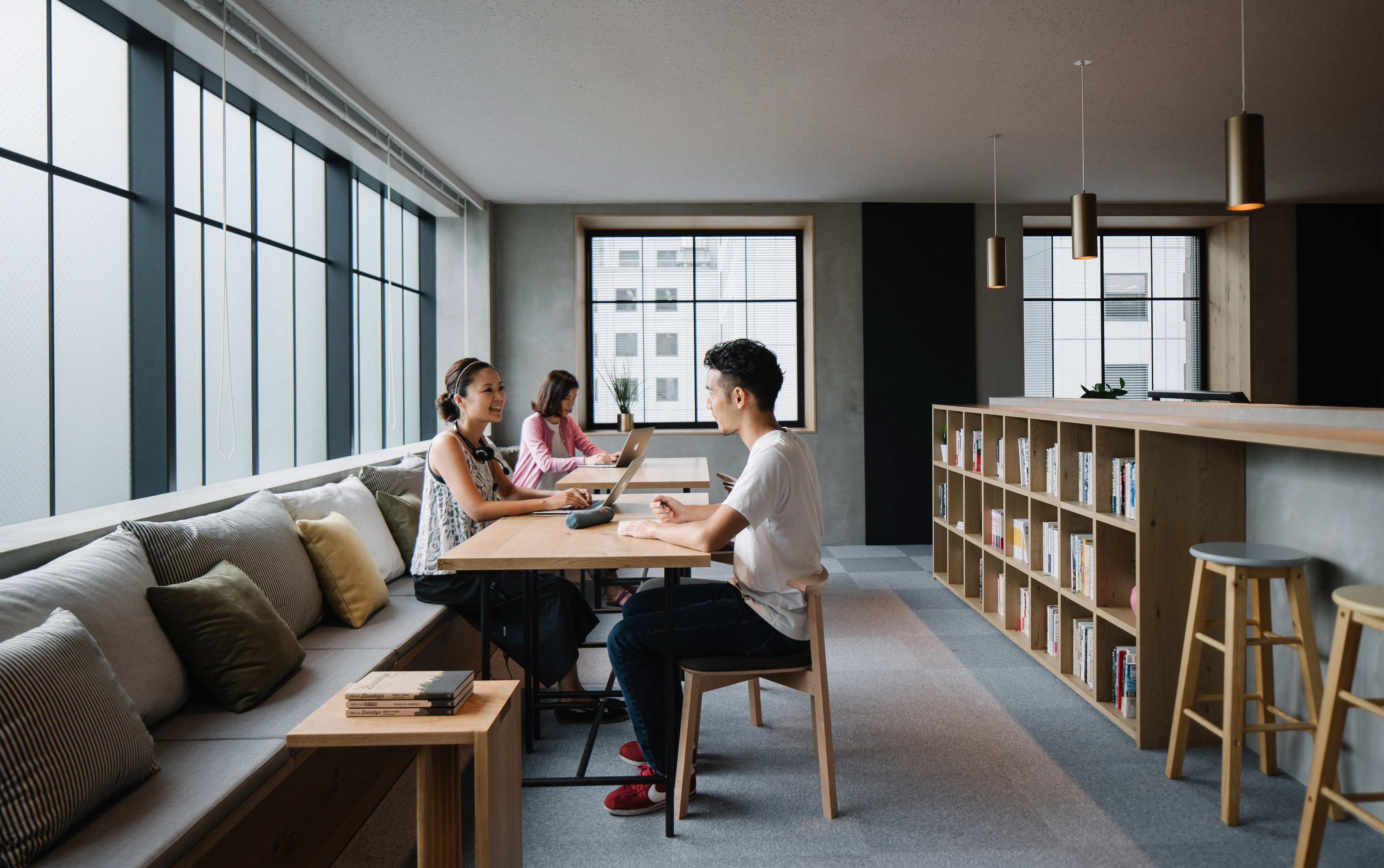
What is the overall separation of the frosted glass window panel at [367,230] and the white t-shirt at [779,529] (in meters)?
3.63

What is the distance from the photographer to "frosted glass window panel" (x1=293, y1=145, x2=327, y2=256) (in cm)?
412

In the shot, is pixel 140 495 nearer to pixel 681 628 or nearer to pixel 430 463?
pixel 430 463

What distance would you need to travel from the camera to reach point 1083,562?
308 cm

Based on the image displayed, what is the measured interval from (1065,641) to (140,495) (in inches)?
146

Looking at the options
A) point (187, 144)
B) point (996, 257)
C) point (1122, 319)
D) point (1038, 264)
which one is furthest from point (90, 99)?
point (1122, 319)

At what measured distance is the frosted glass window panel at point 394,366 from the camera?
5.22 meters

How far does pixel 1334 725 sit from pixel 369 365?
4872 millimetres

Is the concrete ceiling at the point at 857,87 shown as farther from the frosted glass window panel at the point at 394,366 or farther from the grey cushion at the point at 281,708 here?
the grey cushion at the point at 281,708

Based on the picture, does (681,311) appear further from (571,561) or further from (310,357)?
(571,561)

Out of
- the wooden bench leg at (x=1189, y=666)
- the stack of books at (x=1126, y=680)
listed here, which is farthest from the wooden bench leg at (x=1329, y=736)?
the stack of books at (x=1126, y=680)

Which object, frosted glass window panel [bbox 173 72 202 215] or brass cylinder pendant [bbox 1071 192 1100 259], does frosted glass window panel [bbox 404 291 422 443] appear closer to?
frosted glass window panel [bbox 173 72 202 215]

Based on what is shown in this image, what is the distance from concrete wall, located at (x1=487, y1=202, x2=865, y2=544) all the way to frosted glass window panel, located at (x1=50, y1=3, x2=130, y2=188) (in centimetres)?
338

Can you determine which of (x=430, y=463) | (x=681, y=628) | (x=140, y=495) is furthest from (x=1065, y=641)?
(x=140, y=495)

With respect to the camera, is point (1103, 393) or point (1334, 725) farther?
point (1103, 393)
